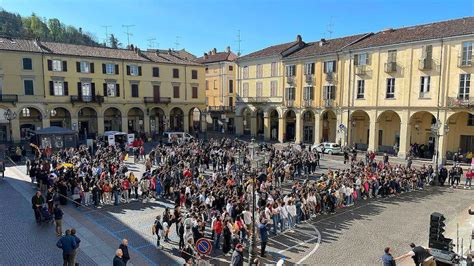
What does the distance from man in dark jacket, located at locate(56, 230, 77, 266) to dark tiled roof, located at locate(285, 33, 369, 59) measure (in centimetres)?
3651

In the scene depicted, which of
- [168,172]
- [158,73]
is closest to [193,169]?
[168,172]

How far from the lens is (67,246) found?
1025 centimetres

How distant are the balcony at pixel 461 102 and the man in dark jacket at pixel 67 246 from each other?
3238 cm

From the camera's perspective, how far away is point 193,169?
2241 cm

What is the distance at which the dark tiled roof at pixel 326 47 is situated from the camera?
40.7 meters

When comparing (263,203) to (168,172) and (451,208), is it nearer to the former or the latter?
(168,172)

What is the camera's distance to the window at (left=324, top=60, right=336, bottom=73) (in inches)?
1592

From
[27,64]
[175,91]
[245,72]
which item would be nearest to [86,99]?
[27,64]

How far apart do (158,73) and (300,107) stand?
75.2 ft

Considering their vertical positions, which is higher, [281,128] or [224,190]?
[281,128]

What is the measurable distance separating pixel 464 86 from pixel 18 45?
49.6 m

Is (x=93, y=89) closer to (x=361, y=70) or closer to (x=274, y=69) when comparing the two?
(x=274, y=69)

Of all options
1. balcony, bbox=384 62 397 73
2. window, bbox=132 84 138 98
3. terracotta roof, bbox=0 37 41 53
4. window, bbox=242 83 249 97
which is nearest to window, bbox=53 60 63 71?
terracotta roof, bbox=0 37 41 53

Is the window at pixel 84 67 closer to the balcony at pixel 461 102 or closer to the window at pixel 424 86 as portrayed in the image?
the window at pixel 424 86
